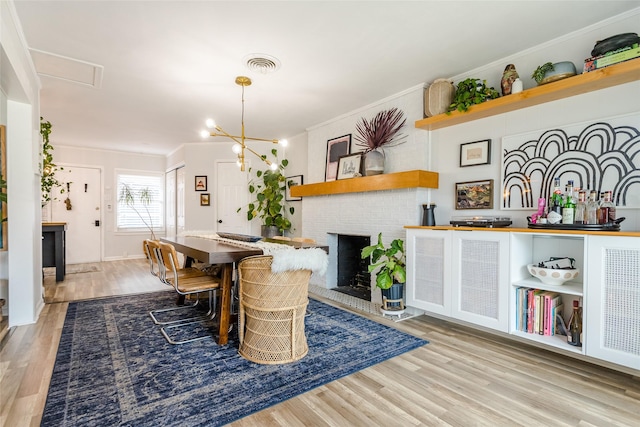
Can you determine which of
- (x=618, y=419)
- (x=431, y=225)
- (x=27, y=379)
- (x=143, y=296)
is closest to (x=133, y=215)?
(x=143, y=296)

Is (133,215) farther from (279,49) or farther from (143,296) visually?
(279,49)

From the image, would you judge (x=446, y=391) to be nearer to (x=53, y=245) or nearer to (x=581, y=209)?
(x=581, y=209)

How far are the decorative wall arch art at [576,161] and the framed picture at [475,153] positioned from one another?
0.15 m

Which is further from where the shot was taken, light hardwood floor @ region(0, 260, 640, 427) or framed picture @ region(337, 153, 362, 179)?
framed picture @ region(337, 153, 362, 179)

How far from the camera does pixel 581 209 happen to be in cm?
232

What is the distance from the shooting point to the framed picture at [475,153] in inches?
119

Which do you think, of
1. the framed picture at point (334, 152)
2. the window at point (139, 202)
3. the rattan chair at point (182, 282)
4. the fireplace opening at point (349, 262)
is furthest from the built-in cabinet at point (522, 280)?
the window at point (139, 202)

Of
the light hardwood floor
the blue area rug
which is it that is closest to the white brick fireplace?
the blue area rug

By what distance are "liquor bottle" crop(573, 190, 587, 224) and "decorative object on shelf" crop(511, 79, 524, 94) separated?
95 centimetres

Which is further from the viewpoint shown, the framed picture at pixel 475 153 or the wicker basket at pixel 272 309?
the framed picture at pixel 475 153

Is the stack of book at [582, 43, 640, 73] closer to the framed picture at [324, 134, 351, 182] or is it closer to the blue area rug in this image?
the blue area rug

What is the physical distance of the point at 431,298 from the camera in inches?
122

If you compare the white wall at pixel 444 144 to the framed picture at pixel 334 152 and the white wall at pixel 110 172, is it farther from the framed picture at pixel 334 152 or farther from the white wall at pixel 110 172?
the white wall at pixel 110 172

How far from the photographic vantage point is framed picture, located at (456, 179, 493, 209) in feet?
9.89
